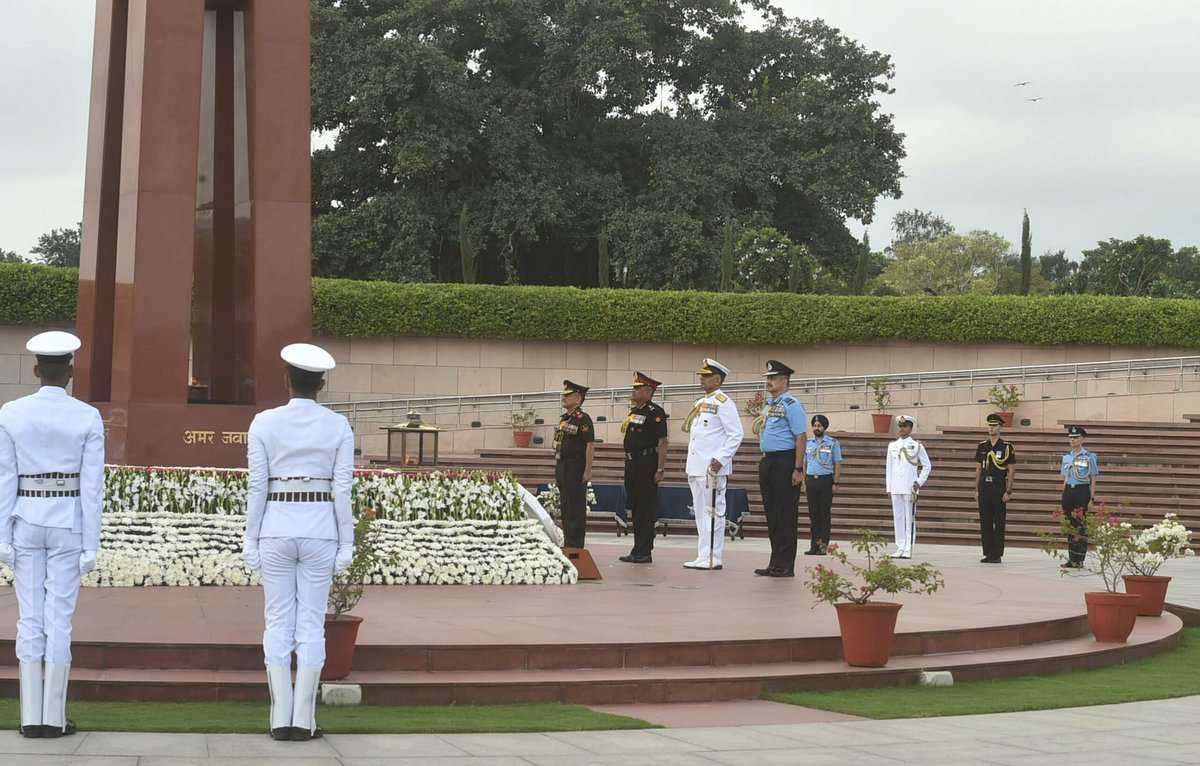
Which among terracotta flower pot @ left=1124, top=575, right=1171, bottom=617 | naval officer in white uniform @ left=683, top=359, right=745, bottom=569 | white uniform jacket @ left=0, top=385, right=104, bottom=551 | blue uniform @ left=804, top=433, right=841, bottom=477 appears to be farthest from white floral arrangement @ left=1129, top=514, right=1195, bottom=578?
white uniform jacket @ left=0, top=385, right=104, bottom=551

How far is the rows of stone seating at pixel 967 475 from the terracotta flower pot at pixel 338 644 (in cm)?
1390

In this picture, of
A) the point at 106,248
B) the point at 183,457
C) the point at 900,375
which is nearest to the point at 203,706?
the point at 183,457

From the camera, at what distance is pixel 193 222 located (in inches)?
455

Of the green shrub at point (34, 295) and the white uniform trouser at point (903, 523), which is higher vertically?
the green shrub at point (34, 295)

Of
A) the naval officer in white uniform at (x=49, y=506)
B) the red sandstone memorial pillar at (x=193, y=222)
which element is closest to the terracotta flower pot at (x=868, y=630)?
the naval officer in white uniform at (x=49, y=506)

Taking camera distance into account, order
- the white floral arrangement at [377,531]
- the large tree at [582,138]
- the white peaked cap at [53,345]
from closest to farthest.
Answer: the white peaked cap at [53,345]
the white floral arrangement at [377,531]
the large tree at [582,138]

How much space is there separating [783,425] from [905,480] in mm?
5035

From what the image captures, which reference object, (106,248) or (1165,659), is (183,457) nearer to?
(106,248)

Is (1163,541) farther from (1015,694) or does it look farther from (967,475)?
(967,475)

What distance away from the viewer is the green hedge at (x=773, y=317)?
28.3 meters

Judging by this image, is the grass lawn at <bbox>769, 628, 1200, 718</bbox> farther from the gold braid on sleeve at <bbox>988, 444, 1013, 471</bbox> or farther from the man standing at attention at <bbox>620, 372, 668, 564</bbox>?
the gold braid on sleeve at <bbox>988, 444, 1013, 471</bbox>

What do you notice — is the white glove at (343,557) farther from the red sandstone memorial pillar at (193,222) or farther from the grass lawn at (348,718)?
the red sandstone memorial pillar at (193,222)

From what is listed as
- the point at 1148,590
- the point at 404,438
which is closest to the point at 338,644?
the point at 1148,590

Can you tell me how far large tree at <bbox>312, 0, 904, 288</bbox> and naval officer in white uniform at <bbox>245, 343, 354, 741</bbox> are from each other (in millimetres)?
25532
